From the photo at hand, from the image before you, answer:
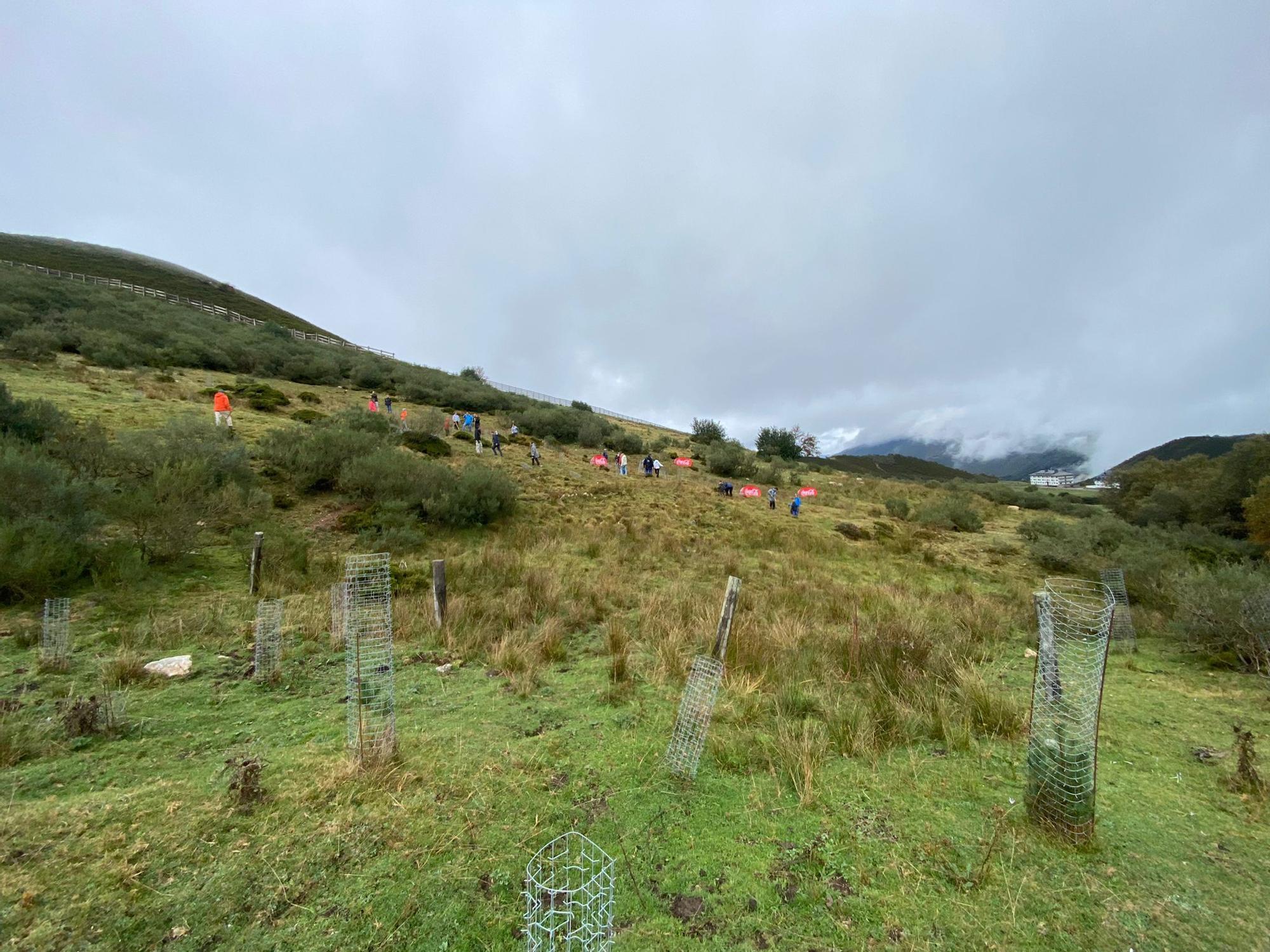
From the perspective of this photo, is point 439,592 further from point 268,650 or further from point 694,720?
point 694,720

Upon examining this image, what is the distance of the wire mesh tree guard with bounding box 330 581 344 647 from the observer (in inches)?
243

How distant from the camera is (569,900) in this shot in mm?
2520

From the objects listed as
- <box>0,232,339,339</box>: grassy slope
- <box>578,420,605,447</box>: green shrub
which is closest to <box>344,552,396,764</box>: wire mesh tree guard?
<box>578,420,605,447</box>: green shrub

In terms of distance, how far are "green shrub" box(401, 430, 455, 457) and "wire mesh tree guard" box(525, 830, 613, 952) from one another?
15.7m

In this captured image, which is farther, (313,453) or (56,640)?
(313,453)

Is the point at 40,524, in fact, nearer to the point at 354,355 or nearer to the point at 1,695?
the point at 1,695

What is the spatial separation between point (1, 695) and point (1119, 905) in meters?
8.57

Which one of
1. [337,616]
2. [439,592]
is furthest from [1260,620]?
[337,616]

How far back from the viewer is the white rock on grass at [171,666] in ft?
16.3

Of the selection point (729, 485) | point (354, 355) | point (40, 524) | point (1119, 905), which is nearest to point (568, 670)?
point (1119, 905)

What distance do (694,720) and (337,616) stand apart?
5203 millimetres

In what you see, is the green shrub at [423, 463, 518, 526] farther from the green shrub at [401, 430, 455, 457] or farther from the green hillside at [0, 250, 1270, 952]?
the green shrub at [401, 430, 455, 457]

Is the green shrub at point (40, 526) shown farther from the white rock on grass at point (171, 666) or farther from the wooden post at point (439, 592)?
the wooden post at point (439, 592)

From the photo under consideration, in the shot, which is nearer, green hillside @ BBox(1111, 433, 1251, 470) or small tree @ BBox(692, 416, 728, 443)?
small tree @ BBox(692, 416, 728, 443)
